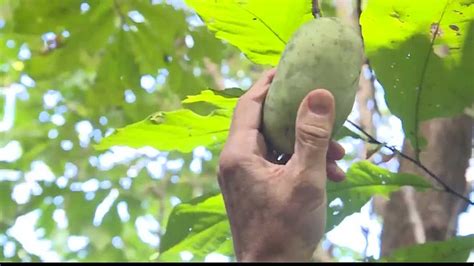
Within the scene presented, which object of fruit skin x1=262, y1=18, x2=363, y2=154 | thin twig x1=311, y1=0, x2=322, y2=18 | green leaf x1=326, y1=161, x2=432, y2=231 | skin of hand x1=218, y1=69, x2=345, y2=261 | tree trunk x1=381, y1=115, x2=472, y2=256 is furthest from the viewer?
tree trunk x1=381, y1=115, x2=472, y2=256

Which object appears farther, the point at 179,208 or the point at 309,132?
the point at 179,208

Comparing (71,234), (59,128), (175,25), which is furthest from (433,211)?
(59,128)

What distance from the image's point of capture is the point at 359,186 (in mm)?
1421

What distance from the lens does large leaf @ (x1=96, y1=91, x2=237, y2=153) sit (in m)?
1.35

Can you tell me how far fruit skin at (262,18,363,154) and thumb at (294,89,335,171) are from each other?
47 mm

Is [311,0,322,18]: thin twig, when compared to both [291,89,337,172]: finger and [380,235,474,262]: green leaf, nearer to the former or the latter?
[291,89,337,172]: finger

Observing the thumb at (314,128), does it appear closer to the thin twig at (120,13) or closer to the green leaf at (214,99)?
the green leaf at (214,99)

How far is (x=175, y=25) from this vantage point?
2166 millimetres

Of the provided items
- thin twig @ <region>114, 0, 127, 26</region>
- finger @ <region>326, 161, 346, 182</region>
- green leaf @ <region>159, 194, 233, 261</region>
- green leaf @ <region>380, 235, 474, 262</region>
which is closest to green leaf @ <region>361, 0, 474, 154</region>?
green leaf @ <region>380, 235, 474, 262</region>

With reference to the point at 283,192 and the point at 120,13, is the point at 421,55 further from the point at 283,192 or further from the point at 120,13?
the point at 120,13

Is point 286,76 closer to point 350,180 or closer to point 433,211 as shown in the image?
point 350,180

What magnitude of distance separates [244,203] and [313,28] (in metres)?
0.29

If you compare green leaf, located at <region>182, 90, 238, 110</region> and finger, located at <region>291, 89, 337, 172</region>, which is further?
green leaf, located at <region>182, 90, 238, 110</region>

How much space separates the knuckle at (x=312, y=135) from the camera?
971mm
